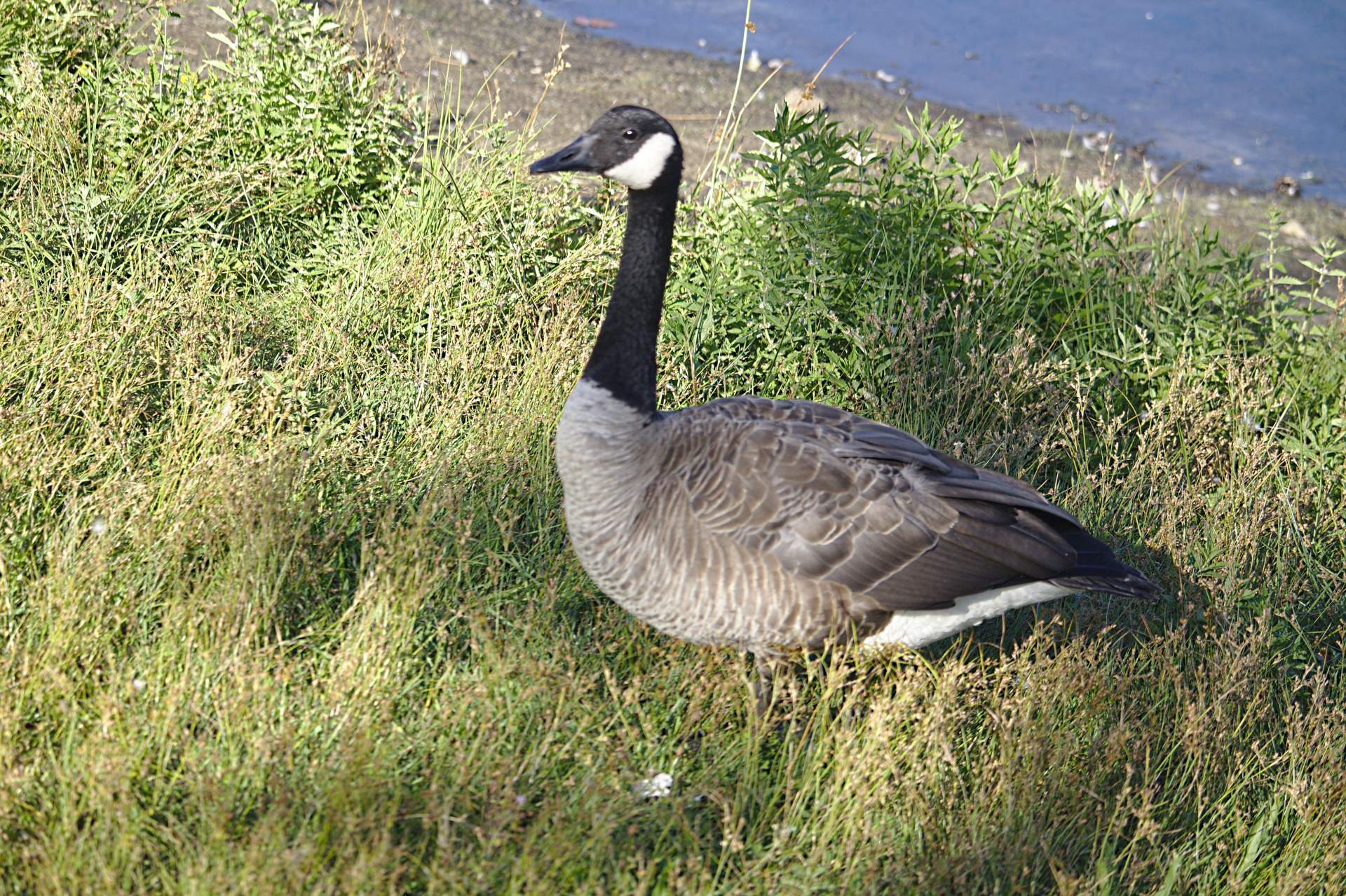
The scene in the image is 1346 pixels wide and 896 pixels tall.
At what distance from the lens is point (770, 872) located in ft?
9.00

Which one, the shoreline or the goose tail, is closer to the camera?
the goose tail

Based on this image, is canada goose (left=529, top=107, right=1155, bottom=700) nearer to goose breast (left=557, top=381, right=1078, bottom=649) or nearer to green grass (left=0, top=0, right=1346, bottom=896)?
goose breast (left=557, top=381, right=1078, bottom=649)

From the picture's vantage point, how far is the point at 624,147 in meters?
3.32

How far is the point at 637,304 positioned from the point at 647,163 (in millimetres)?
450

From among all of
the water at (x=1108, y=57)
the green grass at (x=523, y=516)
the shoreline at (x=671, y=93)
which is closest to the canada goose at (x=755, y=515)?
the green grass at (x=523, y=516)

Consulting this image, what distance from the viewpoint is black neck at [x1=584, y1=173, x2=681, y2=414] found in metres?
3.45

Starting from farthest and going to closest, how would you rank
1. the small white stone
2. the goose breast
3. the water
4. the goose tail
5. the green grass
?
1. the water
2. the goose tail
3. the goose breast
4. the small white stone
5. the green grass

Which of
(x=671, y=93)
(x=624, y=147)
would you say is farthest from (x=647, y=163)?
(x=671, y=93)

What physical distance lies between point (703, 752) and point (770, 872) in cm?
52

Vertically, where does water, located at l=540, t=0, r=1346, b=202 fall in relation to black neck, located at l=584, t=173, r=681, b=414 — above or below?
above

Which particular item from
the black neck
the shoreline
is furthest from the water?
the black neck

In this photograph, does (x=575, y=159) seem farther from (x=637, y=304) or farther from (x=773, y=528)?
(x=773, y=528)

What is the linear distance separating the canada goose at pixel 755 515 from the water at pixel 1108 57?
728cm

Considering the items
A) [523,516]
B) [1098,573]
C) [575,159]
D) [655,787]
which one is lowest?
[655,787]
